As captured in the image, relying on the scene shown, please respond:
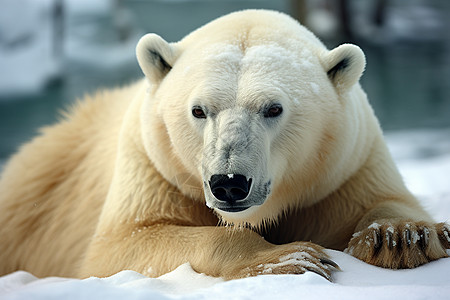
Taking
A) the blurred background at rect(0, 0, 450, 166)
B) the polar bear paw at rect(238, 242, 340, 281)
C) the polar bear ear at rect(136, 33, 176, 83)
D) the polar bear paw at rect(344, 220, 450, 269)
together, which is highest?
the blurred background at rect(0, 0, 450, 166)

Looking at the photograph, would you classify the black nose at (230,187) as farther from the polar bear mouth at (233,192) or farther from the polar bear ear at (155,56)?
the polar bear ear at (155,56)

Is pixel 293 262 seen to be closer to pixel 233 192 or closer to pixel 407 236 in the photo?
pixel 233 192

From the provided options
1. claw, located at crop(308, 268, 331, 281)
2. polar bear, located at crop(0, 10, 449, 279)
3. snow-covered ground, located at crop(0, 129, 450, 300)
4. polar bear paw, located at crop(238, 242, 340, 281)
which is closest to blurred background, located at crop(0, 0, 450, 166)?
polar bear, located at crop(0, 10, 449, 279)

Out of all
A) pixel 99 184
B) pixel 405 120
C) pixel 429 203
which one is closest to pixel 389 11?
pixel 405 120

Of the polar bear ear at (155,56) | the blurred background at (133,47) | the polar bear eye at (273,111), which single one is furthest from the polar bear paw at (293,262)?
the blurred background at (133,47)

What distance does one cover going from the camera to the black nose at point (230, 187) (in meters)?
2.25

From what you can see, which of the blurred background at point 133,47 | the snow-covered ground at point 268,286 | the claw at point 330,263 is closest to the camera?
the snow-covered ground at point 268,286

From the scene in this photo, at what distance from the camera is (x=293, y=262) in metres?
2.34

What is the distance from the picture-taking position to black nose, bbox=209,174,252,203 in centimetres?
225

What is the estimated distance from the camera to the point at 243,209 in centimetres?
235

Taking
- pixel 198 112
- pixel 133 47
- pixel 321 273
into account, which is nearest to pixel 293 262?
pixel 321 273

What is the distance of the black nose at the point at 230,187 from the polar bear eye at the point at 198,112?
42 cm

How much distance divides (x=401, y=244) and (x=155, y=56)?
1434 millimetres

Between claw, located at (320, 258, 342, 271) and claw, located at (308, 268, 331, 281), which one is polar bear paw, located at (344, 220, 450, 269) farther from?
claw, located at (308, 268, 331, 281)
